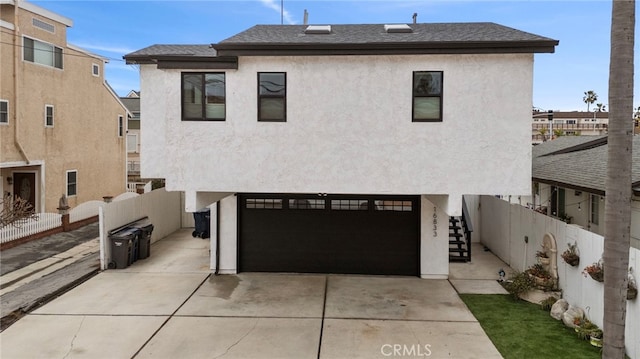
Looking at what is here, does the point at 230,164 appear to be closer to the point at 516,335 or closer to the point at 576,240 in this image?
the point at 516,335

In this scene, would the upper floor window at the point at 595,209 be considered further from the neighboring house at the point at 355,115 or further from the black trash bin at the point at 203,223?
the black trash bin at the point at 203,223

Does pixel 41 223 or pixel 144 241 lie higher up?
pixel 41 223

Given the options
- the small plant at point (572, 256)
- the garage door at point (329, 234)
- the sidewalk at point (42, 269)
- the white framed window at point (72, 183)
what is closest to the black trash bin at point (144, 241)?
the sidewalk at point (42, 269)

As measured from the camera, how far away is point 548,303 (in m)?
9.27

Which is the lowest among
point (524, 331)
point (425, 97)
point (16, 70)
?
point (524, 331)

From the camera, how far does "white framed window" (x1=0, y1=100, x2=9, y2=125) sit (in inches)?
632

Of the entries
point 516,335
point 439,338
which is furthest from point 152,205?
point 516,335

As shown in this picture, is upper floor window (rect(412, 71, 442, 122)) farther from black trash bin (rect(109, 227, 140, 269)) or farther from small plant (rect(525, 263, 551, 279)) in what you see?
black trash bin (rect(109, 227, 140, 269))

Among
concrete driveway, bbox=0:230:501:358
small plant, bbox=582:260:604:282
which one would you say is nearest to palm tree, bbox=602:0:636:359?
concrete driveway, bbox=0:230:501:358

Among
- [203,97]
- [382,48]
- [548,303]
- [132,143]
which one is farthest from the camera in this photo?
[132,143]

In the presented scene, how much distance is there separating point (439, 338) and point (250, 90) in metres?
6.27

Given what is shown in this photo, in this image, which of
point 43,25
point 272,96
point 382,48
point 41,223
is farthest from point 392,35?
point 43,25

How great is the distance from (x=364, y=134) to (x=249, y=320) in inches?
185

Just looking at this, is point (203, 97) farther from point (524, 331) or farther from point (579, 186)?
point (579, 186)
